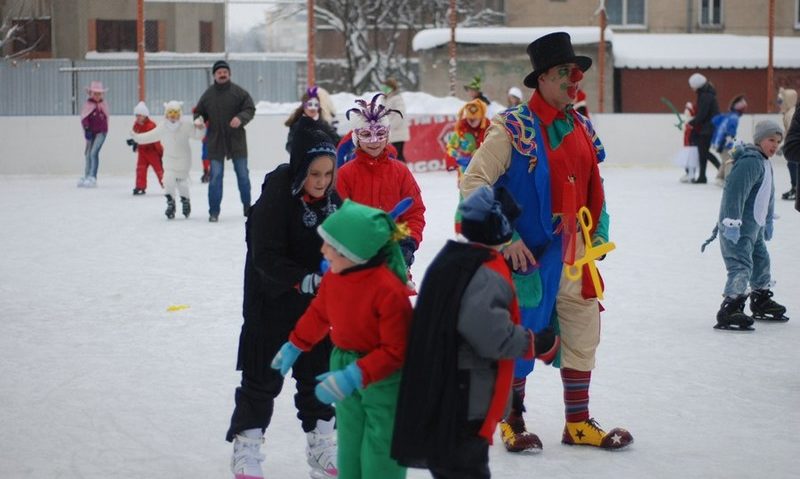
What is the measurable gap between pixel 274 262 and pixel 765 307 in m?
4.58

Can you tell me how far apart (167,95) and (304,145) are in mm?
18751

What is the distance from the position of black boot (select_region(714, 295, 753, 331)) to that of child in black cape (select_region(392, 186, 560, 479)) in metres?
4.37

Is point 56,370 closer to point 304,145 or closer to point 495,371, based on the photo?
point 304,145

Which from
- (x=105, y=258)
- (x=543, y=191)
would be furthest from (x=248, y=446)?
(x=105, y=258)

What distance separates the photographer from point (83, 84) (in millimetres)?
22125

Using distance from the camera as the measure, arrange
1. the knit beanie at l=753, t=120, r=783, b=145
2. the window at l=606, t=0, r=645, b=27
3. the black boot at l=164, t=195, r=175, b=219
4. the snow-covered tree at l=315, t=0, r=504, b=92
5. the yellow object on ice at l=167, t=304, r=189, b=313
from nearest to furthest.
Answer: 1. the knit beanie at l=753, t=120, r=783, b=145
2. the yellow object on ice at l=167, t=304, r=189, b=313
3. the black boot at l=164, t=195, r=175, b=219
4. the window at l=606, t=0, r=645, b=27
5. the snow-covered tree at l=315, t=0, r=504, b=92

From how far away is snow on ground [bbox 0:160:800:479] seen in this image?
4.86 meters

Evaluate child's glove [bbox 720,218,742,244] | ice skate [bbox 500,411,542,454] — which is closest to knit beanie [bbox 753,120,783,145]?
child's glove [bbox 720,218,742,244]

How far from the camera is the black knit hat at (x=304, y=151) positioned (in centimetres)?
425

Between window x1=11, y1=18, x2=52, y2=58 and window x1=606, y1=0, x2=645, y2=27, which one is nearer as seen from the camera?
window x1=11, y1=18, x2=52, y2=58

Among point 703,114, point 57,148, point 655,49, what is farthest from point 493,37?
point 57,148

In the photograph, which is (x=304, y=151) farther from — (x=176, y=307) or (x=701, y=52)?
(x=701, y=52)

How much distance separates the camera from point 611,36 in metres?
29.2

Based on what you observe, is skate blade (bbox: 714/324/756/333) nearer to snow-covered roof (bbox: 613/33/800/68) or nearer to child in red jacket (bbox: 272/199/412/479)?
child in red jacket (bbox: 272/199/412/479)
